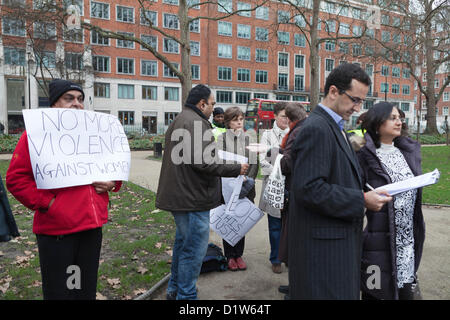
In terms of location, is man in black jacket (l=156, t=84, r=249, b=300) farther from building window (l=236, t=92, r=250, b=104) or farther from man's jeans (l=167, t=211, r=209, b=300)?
building window (l=236, t=92, r=250, b=104)

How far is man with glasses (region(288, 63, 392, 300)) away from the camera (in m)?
2.03

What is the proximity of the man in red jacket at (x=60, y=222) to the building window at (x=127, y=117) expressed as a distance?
1869 inches

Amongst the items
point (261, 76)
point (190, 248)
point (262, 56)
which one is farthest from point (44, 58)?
point (190, 248)

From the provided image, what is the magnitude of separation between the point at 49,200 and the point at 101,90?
47.5 meters

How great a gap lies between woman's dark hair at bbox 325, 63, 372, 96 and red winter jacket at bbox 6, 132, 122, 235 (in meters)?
1.86

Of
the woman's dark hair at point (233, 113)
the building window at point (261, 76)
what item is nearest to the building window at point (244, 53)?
the building window at point (261, 76)

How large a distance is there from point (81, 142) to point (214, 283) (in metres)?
2.23

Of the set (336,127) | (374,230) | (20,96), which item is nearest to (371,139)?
(374,230)

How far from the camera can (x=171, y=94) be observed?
51.1 m

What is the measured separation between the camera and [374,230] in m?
2.79

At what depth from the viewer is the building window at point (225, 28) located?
52.2 m

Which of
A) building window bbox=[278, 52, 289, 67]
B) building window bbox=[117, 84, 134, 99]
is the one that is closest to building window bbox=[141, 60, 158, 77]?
building window bbox=[117, 84, 134, 99]

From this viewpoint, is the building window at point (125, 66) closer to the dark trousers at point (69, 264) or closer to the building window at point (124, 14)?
the building window at point (124, 14)
